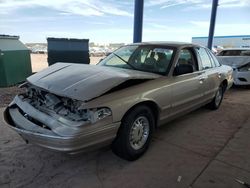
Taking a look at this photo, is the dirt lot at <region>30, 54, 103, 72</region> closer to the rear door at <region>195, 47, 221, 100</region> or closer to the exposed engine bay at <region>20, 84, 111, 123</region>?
the rear door at <region>195, 47, 221, 100</region>

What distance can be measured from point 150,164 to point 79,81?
1.41m

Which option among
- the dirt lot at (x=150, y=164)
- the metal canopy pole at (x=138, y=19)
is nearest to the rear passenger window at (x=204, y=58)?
the dirt lot at (x=150, y=164)

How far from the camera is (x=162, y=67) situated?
12.5 ft

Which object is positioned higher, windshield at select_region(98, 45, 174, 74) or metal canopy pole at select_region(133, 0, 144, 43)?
metal canopy pole at select_region(133, 0, 144, 43)

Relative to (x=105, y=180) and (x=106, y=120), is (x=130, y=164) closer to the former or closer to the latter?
(x=105, y=180)

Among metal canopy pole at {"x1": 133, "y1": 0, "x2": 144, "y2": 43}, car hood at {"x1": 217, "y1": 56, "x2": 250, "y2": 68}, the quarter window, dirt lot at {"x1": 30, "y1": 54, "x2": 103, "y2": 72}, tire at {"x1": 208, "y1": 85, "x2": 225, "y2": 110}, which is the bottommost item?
dirt lot at {"x1": 30, "y1": 54, "x2": 103, "y2": 72}

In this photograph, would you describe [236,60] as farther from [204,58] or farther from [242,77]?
[204,58]

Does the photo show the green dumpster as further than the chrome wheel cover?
Yes

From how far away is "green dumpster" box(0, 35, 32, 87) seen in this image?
707 cm

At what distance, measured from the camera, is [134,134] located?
10.3 feet

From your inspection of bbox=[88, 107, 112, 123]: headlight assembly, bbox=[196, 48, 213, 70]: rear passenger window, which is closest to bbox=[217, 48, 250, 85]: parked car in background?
bbox=[196, 48, 213, 70]: rear passenger window

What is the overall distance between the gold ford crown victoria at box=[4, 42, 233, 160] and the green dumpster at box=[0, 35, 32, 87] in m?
4.16

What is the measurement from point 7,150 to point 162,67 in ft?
8.53

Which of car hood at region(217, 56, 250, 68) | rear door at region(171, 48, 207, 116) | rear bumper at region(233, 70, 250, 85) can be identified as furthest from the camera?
car hood at region(217, 56, 250, 68)
